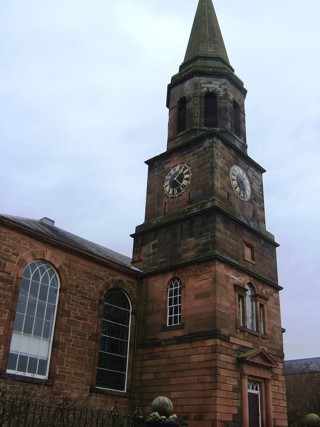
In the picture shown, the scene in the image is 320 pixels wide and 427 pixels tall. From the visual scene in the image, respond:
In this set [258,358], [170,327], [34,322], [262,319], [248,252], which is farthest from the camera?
[248,252]

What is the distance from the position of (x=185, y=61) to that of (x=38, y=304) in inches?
742

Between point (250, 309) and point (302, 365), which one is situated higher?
point (302, 365)

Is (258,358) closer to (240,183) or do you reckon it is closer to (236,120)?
(240,183)

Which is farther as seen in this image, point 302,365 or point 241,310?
point 302,365

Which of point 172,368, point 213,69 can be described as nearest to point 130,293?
point 172,368

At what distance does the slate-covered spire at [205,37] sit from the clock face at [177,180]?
27.6 ft

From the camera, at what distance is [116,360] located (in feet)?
71.8

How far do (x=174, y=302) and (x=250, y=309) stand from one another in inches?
148

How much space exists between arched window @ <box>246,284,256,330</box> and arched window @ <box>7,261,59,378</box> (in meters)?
9.05

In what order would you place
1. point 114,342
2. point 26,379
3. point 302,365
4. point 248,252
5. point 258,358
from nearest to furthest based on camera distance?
point 26,379 < point 258,358 < point 114,342 < point 248,252 < point 302,365

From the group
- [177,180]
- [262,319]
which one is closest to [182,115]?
[177,180]

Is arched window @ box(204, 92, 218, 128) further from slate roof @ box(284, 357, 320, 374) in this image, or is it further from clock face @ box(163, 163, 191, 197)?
slate roof @ box(284, 357, 320, 374)

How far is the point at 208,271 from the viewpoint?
21.4m

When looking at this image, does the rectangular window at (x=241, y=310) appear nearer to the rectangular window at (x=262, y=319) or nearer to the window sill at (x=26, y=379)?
the rectangular window at (x=262, y=319)
